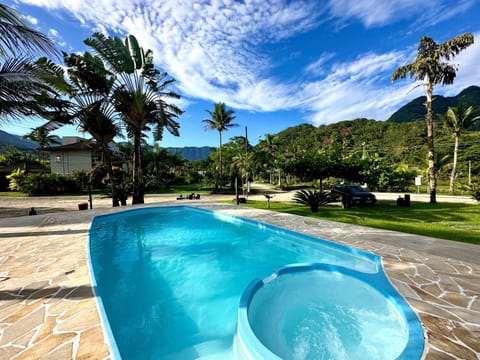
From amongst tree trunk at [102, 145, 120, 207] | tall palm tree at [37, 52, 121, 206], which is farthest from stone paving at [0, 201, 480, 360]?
tall palm tree at [37, 52, 121, 206]

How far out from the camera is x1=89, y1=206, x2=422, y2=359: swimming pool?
302cm

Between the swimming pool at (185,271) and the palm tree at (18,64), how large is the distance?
4.55 m

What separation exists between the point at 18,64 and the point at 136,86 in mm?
5810

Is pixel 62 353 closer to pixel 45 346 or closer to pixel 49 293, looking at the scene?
pixel 45 346

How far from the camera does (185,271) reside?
523 centimetres

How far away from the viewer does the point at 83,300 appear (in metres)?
2.97

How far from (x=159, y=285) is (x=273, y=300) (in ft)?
8.54

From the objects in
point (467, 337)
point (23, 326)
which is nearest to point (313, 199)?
point (467, 337)

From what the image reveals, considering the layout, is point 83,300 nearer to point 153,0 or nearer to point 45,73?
point 45,73

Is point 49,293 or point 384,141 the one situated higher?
point 384,141

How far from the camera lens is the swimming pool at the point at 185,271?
3.02m

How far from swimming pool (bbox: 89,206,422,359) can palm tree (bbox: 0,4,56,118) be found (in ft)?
14.9

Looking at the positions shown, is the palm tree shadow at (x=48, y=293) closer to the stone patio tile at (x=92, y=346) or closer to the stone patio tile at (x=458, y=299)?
the stone patio tile at (x=92, y=346)

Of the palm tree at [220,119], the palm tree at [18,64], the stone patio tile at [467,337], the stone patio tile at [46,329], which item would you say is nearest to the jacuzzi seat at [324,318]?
the stone patio tile at [467,337]
